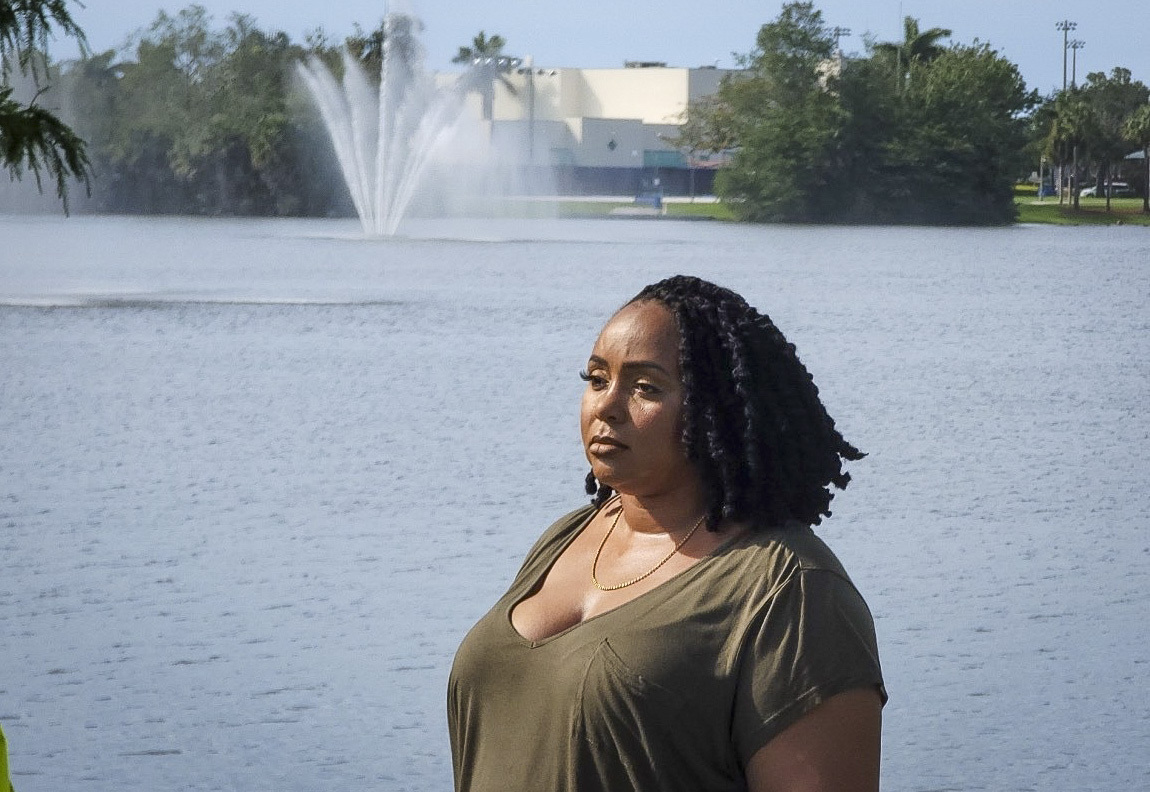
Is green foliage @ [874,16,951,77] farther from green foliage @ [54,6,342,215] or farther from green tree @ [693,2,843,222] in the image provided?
green foliage @ [54,6,342,215]

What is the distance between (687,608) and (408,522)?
7.71 metres

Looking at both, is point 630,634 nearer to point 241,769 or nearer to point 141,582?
point 241,769

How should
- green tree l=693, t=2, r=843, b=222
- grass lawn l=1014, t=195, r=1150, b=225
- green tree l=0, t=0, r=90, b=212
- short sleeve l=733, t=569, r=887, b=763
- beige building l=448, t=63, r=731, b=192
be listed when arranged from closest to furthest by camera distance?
short sleeve l=733, t=569, r=887, b=763 → green tree l=0, t=0, r=90, b=212 → grass lawn l=1014, t=195, r=1150, b=225 → green tree l=693, t=2, r=843, b=222 → beige building l=448, t=63, r=731, b=192

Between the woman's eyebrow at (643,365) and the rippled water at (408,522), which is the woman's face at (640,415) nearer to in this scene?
the woman's eyebrow at (643,365)

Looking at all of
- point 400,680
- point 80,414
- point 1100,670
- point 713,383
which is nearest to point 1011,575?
point 1100,670

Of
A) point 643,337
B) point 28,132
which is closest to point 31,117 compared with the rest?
point 28,132

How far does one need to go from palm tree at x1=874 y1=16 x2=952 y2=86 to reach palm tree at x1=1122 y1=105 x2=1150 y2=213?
37.4 feet

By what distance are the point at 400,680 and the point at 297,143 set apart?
2677 inches

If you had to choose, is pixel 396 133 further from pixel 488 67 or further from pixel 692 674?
pixel 692 674

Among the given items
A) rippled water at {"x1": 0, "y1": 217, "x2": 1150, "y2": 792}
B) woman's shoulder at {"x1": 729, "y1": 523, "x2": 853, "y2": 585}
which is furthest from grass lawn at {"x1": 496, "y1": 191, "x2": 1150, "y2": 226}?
woman's shoulder at {"x1": 729, "y1": 523, "x2": 853, "y2": 585}

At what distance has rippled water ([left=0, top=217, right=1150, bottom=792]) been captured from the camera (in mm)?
5812

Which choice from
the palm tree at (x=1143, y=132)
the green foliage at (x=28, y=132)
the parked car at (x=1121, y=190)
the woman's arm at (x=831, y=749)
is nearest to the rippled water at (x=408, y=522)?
the green foliage at (x=28, y=132)

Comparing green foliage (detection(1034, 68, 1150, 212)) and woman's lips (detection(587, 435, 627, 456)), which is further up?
green foliage (detection(1034, 68, 1150, 212))

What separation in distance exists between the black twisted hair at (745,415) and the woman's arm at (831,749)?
228 millimetres
